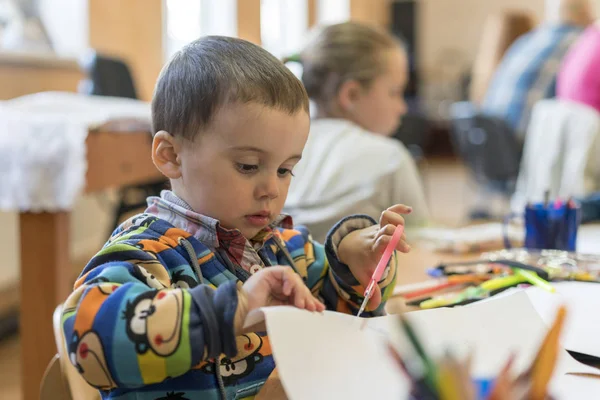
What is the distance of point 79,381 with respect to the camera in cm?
70

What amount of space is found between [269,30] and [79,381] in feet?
20.1

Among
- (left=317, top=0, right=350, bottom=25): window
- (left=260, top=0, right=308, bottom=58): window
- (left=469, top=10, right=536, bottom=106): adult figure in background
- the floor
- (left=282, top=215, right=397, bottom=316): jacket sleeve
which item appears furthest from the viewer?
(left=317, top=0, right=350, bottom=25): window

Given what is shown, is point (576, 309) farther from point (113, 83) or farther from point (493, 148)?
point (493, 148)

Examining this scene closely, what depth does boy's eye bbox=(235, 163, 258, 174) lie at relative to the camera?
0.71m

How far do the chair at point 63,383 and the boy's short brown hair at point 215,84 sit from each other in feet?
0.77

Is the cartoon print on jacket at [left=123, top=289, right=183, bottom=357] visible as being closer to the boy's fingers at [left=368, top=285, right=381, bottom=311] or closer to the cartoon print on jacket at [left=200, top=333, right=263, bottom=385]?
the cartoon print on jacket at [left=200, top=333, right=263, bottom=385]

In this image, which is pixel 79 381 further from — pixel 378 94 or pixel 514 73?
pixel 514 73

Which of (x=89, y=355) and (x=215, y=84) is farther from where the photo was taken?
(x=215, y=84)

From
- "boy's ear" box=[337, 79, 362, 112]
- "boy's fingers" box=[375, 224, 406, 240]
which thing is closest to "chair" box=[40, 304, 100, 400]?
"boy's fingers" box=[375, 224, 406, 240]

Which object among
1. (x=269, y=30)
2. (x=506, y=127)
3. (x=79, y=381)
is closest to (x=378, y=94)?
(x=79, y=381)

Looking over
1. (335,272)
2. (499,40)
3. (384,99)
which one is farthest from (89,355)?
(499,40)

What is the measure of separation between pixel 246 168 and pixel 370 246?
17cm

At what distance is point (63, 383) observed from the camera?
731 mm

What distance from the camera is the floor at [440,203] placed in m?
2.28
